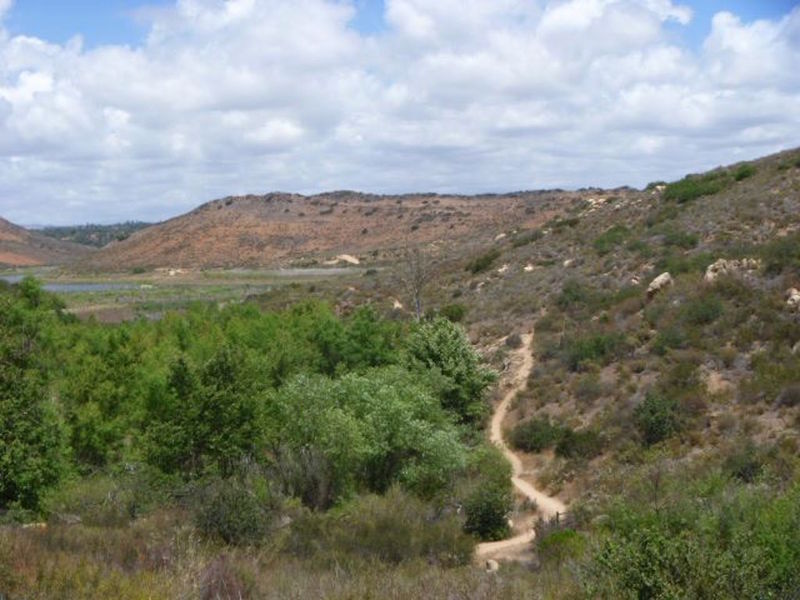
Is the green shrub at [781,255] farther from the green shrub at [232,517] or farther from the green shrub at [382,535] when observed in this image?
the green shrub at [232,517]

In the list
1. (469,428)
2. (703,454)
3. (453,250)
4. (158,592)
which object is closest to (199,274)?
(453,250)

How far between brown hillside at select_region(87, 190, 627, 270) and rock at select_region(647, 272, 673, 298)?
7016cm

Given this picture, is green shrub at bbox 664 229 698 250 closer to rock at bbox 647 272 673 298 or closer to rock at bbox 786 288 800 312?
rock at bbox 647 272 673 298

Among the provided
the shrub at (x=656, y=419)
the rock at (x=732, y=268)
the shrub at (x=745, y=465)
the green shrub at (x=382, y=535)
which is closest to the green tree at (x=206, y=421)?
the green shrub at (x=382, y=535)

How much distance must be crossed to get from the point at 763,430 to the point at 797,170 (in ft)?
95.5

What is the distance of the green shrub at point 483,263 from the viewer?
6081cm

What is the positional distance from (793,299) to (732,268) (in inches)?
214

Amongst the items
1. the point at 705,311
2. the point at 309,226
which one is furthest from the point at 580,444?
the point at 309,226

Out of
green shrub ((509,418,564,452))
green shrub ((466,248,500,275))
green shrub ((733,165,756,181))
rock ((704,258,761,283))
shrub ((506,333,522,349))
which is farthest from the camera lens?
green shrub ((466,248,500,275))

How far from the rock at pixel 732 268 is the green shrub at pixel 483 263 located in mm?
25203

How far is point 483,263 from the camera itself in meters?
61.4

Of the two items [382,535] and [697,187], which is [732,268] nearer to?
[697,187]

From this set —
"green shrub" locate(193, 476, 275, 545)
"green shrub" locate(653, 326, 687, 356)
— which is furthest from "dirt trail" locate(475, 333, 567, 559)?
"green shrub" locate(653, 326, 687, 356)

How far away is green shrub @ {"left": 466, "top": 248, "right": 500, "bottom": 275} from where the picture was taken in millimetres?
60812
